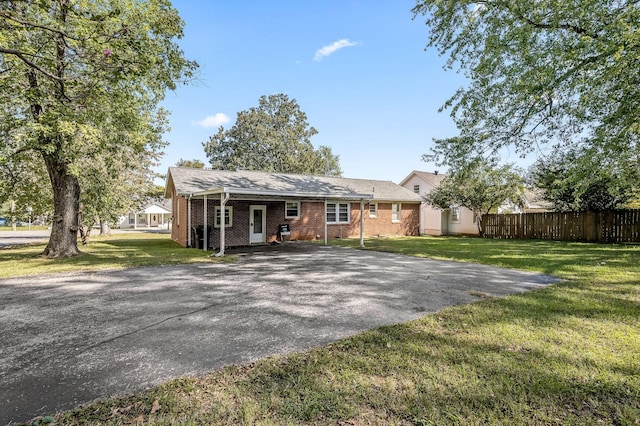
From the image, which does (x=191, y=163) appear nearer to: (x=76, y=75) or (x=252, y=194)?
(x=252, y=194)

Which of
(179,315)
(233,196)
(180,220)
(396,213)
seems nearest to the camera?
(179,315)

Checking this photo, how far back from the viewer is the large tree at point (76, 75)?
6.58m

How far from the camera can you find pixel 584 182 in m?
10.0

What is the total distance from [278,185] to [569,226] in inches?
630

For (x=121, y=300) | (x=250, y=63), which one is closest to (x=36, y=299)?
(x=121, y=300)

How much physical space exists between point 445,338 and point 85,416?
3597mm

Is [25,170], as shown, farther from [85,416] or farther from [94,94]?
[85,416]

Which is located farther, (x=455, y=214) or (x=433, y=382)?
(x=455, y=214)

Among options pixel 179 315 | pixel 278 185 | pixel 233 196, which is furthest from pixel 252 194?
pixel 179 315

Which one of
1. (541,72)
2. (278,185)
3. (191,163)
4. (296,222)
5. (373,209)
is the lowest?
(296,222)

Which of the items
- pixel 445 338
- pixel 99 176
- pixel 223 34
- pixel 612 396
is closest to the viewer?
pixel 612 396

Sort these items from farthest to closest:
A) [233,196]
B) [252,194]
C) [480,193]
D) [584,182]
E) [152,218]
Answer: [152,218] → [480,193] → [233,196] → [252,194] → [584,182]

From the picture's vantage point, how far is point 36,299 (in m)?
5.79

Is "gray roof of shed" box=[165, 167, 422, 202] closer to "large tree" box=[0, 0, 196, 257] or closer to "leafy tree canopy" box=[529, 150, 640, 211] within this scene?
"large tree" box=[0, 0, 196, 257]
